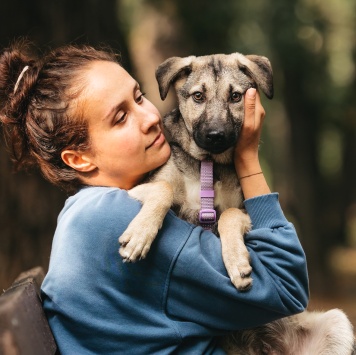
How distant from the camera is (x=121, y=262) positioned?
2.70 metres

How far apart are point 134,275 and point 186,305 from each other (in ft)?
0.86

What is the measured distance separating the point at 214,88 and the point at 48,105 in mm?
1094

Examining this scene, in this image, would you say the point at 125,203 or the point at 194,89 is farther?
the point at 194,89

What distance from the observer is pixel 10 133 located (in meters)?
3.34

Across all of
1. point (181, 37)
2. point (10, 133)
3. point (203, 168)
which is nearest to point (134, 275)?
point (203, 168)

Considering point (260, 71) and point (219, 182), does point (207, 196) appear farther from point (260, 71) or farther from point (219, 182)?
point (260, 71)

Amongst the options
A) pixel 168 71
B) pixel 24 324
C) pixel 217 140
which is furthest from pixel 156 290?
pixel 168 71

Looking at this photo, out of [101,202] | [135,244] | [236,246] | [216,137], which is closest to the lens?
[135,244]

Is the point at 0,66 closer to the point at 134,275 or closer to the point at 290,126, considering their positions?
the point at 134,275

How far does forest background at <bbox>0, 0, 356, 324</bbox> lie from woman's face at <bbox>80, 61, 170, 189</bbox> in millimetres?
1675

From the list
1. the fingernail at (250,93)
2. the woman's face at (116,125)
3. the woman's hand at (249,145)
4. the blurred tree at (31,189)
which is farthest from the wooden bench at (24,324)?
the blurred tree at (31,189)

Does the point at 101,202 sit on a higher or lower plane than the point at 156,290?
higher

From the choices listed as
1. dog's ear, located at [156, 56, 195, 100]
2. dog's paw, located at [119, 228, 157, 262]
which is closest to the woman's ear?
dog's paw, located at [119, 228, 157, 262]

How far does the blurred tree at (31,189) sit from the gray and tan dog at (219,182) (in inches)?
62.6
